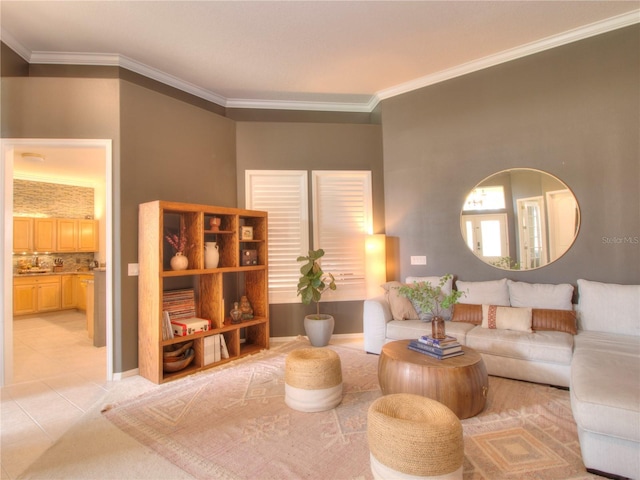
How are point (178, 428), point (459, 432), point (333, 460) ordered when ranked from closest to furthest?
point (459, 432) → point (333, 460) → point (178, 428)

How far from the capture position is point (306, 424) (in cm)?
235

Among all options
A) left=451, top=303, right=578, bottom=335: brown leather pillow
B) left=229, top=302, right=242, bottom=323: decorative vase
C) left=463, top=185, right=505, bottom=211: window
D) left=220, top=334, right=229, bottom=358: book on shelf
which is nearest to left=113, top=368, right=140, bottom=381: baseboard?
left=220, top=334, right=229, bottom=358: book on shelf

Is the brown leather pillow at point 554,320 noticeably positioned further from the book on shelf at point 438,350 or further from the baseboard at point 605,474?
the baseboard at point 605,474

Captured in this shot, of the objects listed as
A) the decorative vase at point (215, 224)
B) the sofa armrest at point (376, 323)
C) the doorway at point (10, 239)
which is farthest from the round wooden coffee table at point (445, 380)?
the doorway at point (10, 239)

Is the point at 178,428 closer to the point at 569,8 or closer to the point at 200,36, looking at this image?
the point at 200,36

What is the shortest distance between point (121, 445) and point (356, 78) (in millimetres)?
4498

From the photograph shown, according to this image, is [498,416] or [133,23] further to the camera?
[133,23]

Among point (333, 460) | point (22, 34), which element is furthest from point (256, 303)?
point (22, 34)

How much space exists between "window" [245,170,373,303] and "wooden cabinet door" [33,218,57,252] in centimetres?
553

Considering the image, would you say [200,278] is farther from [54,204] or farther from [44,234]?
[54,204]

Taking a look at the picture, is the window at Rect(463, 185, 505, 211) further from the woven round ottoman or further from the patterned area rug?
the woven round ottoman

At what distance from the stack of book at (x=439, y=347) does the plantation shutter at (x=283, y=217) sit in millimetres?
2201

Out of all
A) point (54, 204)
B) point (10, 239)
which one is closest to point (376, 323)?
point (10, 239)

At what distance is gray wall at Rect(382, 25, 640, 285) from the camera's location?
3312 mm
